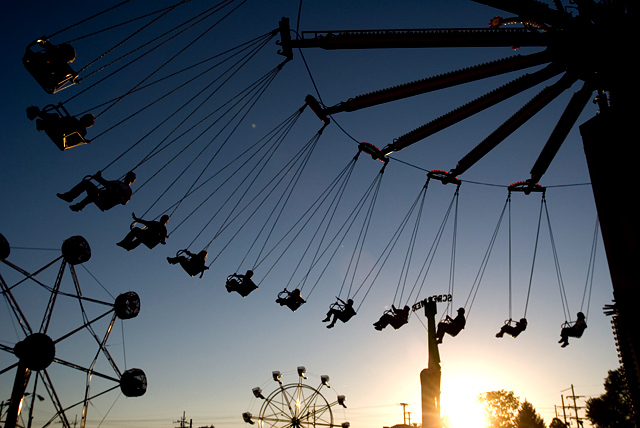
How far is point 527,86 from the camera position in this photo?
43.5 ft

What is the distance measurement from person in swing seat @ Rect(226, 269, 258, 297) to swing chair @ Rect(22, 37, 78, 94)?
27.4 feet

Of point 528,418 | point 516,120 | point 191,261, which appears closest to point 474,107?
point 516,120

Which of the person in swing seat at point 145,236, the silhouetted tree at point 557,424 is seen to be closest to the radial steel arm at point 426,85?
the person in swing seat at point 145,236

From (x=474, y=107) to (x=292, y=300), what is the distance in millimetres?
9536

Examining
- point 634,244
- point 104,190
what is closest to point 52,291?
point 104,190

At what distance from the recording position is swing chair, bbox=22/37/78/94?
9742mm

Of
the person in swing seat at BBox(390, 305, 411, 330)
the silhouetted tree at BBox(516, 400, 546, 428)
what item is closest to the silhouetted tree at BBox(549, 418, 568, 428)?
Result: the silhouetted tree at BBox(516, 400, 546, 428)

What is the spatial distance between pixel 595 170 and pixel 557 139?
405 centimetres

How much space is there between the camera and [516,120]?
14547mm

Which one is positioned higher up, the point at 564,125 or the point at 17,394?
the point at 564,125

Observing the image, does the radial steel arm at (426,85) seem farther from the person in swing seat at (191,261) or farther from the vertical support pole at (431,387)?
the vertical support pole at (431,387)

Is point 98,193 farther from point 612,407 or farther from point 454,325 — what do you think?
point 612,407

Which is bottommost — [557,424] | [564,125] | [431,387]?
[431,387]

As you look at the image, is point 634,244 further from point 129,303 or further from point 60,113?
point 129,303
